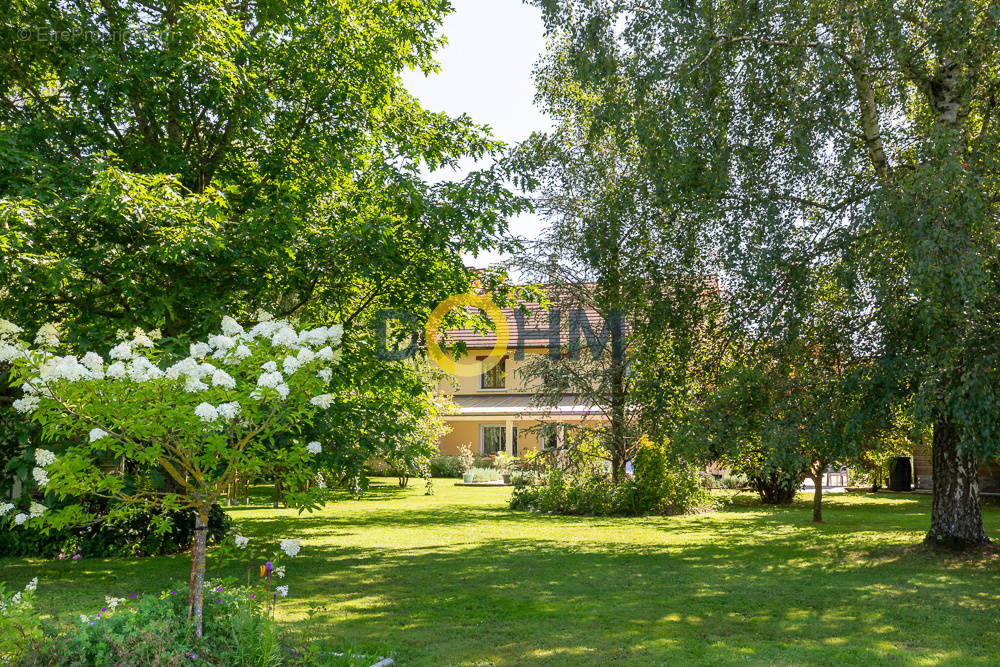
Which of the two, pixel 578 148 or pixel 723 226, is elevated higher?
pixel 578 148

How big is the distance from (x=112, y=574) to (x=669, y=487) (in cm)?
1482

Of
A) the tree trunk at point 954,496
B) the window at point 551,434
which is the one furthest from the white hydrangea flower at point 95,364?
the window at point 551,434

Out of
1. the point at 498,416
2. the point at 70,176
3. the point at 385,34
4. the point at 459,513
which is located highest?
the point at 385,34

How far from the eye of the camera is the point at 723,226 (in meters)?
12.5

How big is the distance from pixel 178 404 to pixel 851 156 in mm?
10730

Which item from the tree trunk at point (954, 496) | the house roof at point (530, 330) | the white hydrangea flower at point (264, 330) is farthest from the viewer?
the house roof at point (530, 330)

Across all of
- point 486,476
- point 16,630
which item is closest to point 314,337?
point 16,630

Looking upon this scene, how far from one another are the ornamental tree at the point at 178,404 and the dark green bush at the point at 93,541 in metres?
7.06

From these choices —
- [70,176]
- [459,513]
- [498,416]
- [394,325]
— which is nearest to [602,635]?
[394,325]

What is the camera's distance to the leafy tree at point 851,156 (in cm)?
990

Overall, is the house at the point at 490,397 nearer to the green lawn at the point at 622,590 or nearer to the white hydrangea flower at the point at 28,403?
the green lawn at the point at 622,590

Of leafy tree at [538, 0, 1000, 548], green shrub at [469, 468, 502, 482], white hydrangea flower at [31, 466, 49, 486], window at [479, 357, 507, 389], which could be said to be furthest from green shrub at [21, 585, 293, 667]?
window at [479, 357, 507, 389]

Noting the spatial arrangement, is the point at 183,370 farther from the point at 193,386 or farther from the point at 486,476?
the point at 486,476

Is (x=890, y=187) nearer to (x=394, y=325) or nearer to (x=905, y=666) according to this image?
(x=905, y=666)
